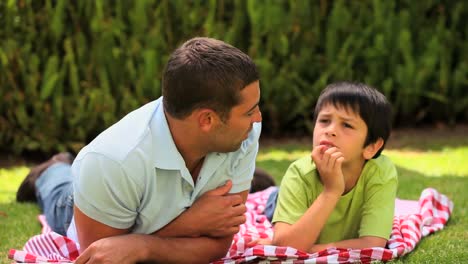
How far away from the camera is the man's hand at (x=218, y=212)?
3623mm

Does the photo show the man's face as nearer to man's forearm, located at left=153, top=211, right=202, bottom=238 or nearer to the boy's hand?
man's forearm, located at left=153, top=211, right=202, bottom=238

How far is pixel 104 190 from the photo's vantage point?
11.1 feet

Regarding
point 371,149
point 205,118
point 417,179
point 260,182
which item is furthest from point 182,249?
point 417,179

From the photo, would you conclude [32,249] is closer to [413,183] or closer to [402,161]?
[413,183]

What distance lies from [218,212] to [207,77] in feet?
2.11

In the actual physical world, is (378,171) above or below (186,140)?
below

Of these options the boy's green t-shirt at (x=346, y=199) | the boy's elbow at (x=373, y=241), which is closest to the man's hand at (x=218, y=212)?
the boy's green t-shirt at (x=346, y=199)

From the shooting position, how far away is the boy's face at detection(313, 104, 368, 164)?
397 cm

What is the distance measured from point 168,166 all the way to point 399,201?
2.09 m

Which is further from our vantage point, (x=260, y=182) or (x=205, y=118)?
(x=260, y=182)

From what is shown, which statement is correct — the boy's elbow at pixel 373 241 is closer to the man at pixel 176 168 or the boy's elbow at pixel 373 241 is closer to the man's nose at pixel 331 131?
the man's nose at pixel 331 131

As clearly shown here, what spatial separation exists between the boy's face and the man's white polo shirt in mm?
523

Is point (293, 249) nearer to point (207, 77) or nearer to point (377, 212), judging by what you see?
point (377, 212)

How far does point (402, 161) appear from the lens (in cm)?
695
